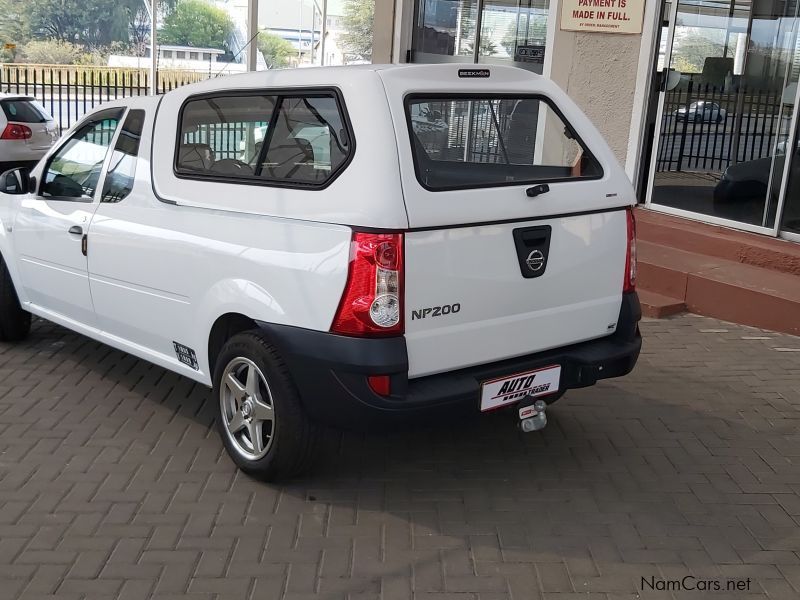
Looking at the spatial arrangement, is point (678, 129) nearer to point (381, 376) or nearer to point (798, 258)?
point (798, 258)

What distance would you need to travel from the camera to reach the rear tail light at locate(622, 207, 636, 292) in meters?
4.29

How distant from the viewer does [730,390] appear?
18.5ft

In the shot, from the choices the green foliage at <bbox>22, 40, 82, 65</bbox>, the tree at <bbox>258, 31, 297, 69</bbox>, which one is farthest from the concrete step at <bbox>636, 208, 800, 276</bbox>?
the green foliage at <bbox>22, 40, 82, 65</bbox>

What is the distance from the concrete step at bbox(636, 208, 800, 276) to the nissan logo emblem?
4213 mm

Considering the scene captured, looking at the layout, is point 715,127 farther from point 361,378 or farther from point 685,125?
point 361,378

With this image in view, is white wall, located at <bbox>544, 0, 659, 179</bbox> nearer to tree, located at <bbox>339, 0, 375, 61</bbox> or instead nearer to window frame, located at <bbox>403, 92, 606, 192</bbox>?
window frame, located at <bbox>403, 92, 606, 192</bbox>

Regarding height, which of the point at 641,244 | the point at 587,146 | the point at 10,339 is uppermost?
the point at 587,146

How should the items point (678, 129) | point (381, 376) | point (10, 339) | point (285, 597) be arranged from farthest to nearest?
point (678, 129)
point (10, 339)
point (381, 376)
point (285, 597)

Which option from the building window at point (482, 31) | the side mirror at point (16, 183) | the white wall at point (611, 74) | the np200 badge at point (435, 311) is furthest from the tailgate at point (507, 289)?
the building window at point (482, 31)

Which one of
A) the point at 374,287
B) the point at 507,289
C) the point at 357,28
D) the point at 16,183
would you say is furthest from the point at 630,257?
the point at 357,28

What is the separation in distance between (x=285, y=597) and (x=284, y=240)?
1.41m

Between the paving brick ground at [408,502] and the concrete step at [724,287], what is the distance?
1374 mm

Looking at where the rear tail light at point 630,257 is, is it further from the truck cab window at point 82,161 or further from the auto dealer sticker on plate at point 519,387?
the truck cab window at point 82,161

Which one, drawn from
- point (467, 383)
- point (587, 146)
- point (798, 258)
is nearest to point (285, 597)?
point (467, 383)
